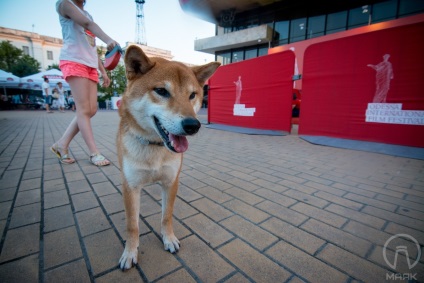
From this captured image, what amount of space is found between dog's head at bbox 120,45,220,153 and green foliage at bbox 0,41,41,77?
36.1m

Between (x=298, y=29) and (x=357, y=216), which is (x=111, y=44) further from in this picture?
(x=298, y=29)

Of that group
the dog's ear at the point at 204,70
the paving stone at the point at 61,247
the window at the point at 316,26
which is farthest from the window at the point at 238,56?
the paving stone at the point at 61,247

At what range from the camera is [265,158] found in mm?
3820

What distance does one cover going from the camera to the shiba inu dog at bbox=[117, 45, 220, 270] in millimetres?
1402

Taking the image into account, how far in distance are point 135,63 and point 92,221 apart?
4.68 feet

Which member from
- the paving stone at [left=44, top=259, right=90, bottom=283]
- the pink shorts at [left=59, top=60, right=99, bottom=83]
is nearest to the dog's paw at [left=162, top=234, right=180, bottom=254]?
the paving stone at [left=44, top=259, right=90, bottom=283]

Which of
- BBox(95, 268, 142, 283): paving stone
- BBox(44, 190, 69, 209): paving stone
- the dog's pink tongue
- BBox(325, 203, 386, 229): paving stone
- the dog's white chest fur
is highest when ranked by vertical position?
the dog's pink tongue

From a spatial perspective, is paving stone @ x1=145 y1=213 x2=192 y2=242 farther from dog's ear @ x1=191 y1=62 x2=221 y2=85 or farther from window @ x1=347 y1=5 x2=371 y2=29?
window @ x1=347 y1=5 x2=371 y2=29

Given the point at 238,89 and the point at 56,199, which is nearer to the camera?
the point at 56,199

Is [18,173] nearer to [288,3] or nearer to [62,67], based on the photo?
[62,67]

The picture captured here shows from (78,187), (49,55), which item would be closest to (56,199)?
(78,187)

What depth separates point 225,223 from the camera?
5.81 feet

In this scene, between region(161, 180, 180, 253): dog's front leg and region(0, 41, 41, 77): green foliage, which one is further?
region(0, 41, 41, 77): green foliage

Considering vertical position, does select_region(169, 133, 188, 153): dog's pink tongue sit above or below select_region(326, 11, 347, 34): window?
below
